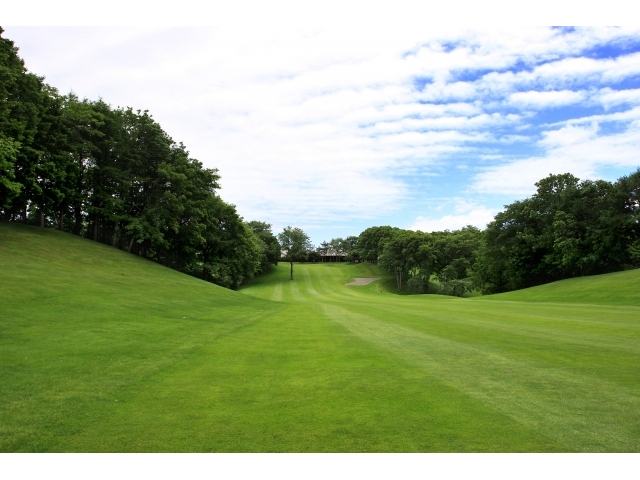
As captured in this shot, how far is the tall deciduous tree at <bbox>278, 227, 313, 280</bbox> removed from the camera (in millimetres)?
105938

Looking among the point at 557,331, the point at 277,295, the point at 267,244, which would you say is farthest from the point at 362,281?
the point at 557,331

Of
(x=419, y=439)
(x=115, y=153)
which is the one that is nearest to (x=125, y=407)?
(x=419, y=439)

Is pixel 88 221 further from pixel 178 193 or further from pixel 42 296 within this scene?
pixel 42 296

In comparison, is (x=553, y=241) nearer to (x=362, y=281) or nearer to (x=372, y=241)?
(x=362, y=281)

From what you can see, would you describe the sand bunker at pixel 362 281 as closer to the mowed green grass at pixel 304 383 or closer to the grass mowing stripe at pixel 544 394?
the mowed green grass at pixel 304 383

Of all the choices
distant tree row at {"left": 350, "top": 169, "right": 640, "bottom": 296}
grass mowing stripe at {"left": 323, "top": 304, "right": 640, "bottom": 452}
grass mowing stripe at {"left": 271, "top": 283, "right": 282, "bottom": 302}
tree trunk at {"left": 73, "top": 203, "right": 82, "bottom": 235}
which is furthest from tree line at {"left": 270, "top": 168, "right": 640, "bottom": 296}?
tree trunk at {"left": 73, "top": 203, "right": 82, "bottom": 235}

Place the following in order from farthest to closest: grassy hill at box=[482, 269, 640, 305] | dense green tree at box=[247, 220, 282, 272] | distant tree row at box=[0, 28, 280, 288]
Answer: dense green tree at box=[247, 220, 282, 272], distant tree row at box=[0, 28, 280, 288], grassy hill at box=[482, 269, 640, 305]

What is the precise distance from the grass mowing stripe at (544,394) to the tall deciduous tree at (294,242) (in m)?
94.1

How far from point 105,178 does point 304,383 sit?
44973mm

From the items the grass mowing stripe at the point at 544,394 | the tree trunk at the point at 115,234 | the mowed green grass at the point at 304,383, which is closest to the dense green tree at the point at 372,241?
the tree trunk at the point at 115,234

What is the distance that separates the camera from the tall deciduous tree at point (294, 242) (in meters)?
106

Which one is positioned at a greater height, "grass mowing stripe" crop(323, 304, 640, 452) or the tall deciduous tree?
the tall deciduous tree

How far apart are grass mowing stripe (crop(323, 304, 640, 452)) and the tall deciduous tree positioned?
309 feet

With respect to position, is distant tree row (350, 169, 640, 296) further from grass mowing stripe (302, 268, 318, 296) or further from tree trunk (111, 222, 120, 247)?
tree trunk (111, 222, 120, 247)
